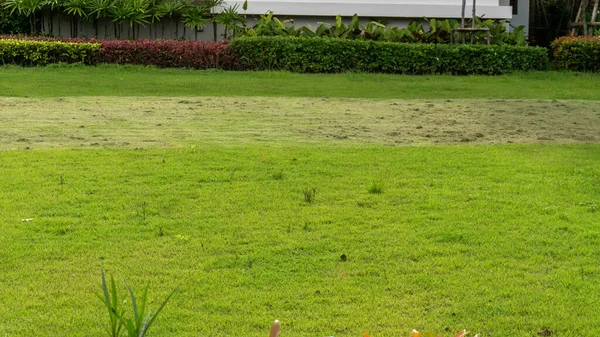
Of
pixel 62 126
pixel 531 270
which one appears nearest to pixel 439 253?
pixel 531 270

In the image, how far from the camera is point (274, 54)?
16.2 metres

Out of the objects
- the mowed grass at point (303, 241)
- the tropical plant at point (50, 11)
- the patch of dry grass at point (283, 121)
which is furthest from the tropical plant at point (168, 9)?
the mowed grass at point (303, 241)

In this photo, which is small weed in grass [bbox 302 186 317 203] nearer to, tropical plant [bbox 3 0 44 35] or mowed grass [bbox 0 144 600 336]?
mowed grass [bbox 0 144 600 336]

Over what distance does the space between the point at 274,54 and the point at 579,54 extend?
22.0 feet

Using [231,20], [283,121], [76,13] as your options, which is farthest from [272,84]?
[76,13]

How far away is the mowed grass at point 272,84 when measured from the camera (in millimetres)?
12523

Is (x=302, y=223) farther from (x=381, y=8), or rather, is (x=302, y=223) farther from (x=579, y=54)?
(x=381, y=8)

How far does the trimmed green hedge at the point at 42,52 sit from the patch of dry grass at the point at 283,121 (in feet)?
17.1

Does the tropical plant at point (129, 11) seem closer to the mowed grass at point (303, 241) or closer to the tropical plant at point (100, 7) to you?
the tropical plant at point (100, 7)

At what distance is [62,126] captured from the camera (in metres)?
8.90

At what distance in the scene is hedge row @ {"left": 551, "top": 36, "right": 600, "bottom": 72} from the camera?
56.0ft

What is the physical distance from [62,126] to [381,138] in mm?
3579

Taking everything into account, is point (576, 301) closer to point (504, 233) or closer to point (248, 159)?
point (504, 233)

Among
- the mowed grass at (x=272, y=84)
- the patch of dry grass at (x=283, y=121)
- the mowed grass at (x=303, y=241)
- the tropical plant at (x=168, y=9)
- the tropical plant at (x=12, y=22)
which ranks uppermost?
the tropical plant at (x=168, y=9)
